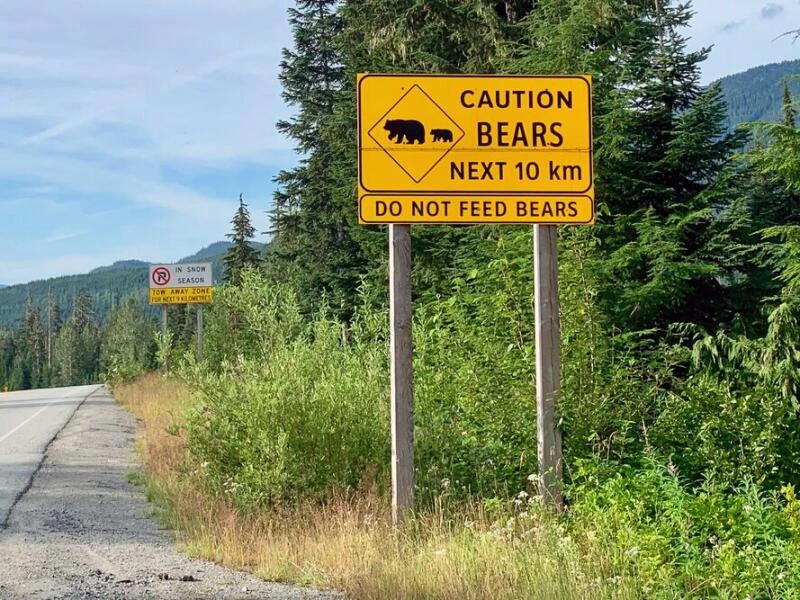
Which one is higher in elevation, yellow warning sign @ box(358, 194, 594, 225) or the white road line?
yellow warning sign @ box(358, 194, 594, 225)

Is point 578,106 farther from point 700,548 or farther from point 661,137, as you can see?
point 661,137

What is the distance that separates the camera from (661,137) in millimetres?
12836

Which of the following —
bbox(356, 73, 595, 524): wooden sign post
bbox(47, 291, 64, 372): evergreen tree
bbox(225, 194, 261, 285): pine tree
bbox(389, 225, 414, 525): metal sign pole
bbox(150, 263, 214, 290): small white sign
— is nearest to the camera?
bbox(389, 225, 414, 525): metal sign pole

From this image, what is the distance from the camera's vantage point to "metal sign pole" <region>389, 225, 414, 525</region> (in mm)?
7219

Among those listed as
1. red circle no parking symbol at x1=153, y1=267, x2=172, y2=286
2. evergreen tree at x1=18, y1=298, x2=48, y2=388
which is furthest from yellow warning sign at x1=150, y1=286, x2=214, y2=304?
evergreen tree at x1=18, y1=298, x2=48, y2=388

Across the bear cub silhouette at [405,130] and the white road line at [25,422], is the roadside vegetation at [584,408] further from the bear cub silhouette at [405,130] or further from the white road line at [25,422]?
the white road line at [25,422]

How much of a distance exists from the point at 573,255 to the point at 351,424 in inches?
113

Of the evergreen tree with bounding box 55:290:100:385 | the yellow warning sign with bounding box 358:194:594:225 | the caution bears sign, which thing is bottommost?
the evergreen tree with bounding box 55:290:100:385

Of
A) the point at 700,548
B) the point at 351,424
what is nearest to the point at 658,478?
the point at 700,548

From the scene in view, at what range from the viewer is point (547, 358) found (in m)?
7.35

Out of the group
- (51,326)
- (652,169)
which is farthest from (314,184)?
(51,326)

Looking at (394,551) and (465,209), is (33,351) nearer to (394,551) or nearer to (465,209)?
(465,209)

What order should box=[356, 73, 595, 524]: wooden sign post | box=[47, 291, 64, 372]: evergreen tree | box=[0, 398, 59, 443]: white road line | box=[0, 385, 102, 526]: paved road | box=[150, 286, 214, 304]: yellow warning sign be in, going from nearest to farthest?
box=[356, 73, 595, 524]: wooden sign post
box=[0, 385, 102, 526]: paved road
box=[0, 398, 59, 443]: white road line
box=[150, 286, 214, 304]: yellow warning sign
box=[47, 291, 64, 372]: evergreen tree

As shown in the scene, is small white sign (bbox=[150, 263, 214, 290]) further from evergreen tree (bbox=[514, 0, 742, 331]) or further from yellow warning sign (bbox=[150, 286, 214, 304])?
evergreen tree (bbox=[514, 0, 742, 331])
